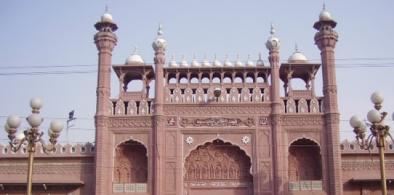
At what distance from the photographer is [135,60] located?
24.1m

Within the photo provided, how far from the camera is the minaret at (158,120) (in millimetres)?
22250

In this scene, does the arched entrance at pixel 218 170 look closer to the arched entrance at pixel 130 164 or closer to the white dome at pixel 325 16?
the arched entrance at pixel 130 164

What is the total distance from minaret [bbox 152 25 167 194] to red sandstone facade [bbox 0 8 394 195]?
4 centimetres

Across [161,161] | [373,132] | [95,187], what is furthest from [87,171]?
[373,132]

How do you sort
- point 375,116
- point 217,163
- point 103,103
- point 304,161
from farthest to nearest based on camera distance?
point 304,161 < point 217,163 < point 103,103 < point 375,116

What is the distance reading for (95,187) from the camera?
22.2m

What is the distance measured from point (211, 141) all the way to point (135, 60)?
492 centimetres

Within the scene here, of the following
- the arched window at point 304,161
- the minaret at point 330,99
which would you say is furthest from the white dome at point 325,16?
the arched window at point 304,161

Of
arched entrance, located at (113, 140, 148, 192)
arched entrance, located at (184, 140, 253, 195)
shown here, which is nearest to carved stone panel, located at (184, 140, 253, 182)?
arched entrance, located at (184, 140, 253, 195)

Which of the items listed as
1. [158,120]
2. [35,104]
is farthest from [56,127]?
[158,120]

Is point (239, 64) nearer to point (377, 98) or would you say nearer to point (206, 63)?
point (206, 63)

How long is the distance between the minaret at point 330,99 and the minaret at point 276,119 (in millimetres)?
1848

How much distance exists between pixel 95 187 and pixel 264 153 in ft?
22.9

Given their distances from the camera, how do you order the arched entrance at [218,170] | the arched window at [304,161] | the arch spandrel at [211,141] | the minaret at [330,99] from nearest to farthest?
the minaret at [330,99] → the arch spandrel at [211,141] → the arched entrance at [218,170] → the arched window at [304,161]
